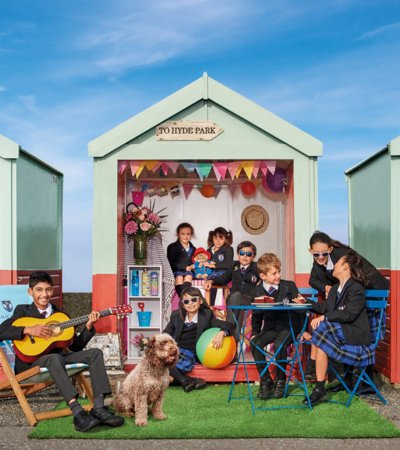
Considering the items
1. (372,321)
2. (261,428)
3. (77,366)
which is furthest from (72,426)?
(372,321)

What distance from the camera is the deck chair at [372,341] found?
23.6ft

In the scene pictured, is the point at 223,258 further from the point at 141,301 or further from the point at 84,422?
the point at 84,422

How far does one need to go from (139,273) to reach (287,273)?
2.04 metres

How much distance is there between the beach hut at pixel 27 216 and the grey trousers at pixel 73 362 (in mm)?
2638

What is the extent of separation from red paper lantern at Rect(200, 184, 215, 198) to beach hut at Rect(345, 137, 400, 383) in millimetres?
2152

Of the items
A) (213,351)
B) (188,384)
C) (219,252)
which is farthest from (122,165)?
(188,384)

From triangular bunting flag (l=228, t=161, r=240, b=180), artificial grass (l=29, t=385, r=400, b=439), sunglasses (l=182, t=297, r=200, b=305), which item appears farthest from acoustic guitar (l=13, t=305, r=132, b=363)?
triangular bunting flag (l=228, t=161, r=240, b=180)

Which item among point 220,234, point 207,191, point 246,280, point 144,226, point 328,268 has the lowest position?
point 246,280

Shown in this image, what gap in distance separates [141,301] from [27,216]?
1981 mm

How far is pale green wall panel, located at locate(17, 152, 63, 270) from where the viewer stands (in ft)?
30.8

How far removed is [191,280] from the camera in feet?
34.0

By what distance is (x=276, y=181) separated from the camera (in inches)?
403

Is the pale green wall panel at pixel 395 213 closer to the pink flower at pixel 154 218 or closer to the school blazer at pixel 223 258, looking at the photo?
the school blazer at pixel 223 258

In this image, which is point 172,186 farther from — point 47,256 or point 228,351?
point 228,351
